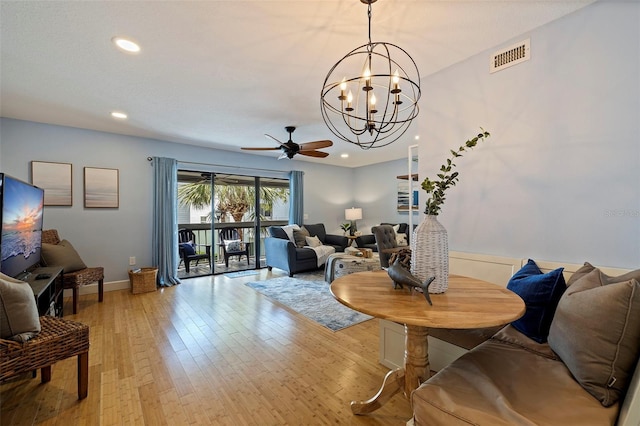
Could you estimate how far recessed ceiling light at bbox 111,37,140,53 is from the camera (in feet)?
6.51

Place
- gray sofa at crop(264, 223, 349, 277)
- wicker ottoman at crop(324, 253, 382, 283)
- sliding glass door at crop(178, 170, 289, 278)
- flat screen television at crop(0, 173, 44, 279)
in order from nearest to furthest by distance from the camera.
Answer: flat screen television at crop(0, 173, 44, 279), wicker ottoman at crop(324, 253, 382, 283), gray sofa at crop(264, 223, 349, 277), sliding glass door at crop(178, 170, 289, 278)

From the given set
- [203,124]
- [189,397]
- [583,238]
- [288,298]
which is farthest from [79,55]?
[583,238]

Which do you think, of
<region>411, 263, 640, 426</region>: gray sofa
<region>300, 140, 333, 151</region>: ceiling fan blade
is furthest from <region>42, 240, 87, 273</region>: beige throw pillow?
<region>411, 263, 640, 426</region>: gray sofa

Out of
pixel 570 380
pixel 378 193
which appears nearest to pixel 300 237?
pixel 378 193

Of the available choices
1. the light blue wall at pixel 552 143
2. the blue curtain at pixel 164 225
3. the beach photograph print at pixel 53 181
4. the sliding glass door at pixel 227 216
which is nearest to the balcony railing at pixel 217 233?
the sliding glass door at pixel 227 216

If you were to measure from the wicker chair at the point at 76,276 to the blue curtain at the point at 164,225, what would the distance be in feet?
3.11

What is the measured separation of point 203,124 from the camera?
3883 millimetres

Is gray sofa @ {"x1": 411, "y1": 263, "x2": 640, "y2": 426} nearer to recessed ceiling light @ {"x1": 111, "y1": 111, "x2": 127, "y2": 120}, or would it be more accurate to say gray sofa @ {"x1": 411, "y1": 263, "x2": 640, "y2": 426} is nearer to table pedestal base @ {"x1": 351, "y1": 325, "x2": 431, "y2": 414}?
table pedestal base @ {"x1": 351, "y1": 325, "x2": 431, "y2": 414}

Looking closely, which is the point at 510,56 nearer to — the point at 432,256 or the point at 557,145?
the point at 557,145

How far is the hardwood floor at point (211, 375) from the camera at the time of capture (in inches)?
65.4

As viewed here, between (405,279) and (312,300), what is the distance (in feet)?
8.49

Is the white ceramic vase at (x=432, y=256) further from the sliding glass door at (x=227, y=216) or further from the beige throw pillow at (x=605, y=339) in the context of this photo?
the sliding glass door at (x=227, y=216)

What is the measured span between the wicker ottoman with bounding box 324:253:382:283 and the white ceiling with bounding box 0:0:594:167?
2.27 m

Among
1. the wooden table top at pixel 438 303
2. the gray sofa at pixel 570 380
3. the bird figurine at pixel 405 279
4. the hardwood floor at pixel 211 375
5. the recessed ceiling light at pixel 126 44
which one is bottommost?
the hardwood floor at pixel 211 375
